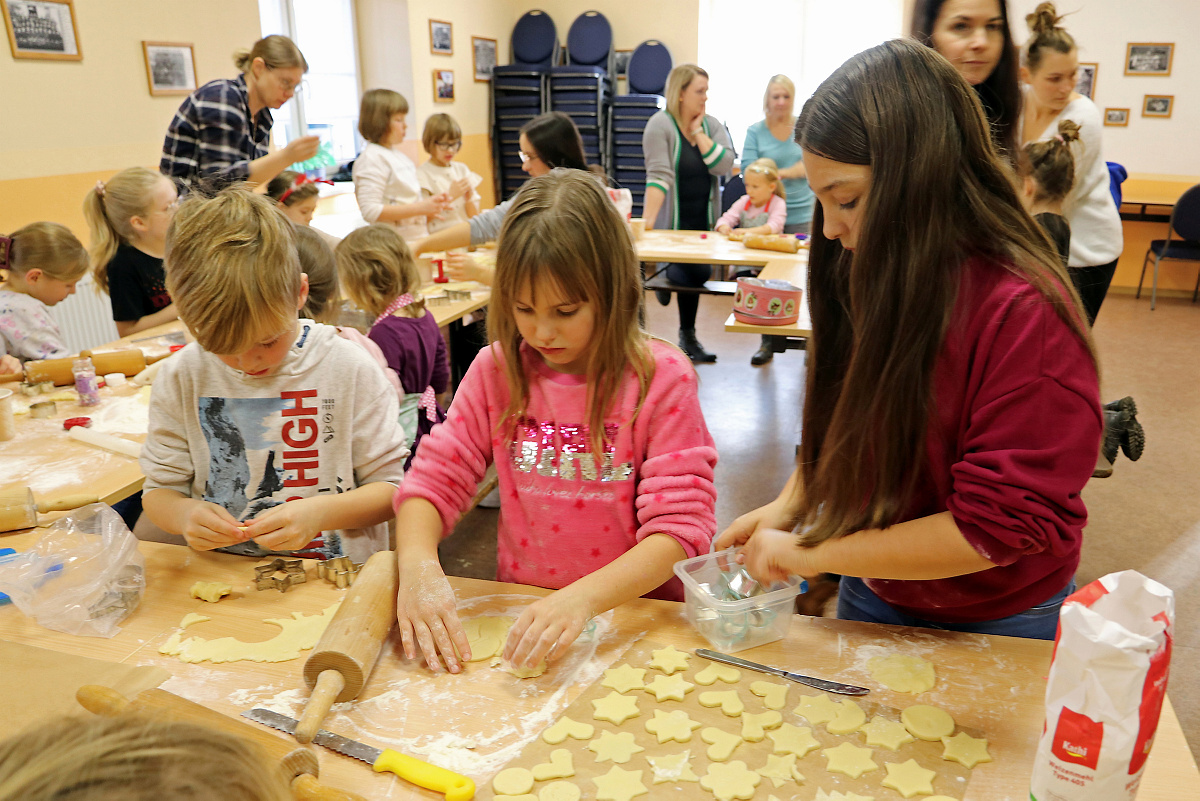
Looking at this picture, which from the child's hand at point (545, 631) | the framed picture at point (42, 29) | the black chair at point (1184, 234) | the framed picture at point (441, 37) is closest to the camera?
the child's hand at point (545, 631)

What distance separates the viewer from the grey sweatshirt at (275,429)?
58.4 inches

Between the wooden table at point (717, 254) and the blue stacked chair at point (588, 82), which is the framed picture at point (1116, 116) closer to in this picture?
the blue stacked chair at point (588, 82)

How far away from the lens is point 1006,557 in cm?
98

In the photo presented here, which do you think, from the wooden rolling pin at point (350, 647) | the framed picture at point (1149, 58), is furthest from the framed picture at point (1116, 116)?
the wooden rolling pin at point (350, 647)

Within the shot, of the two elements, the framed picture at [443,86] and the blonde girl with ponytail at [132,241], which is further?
the framed picture at [443,86]

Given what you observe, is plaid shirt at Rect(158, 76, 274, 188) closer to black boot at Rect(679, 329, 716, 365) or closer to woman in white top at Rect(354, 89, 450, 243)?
woman in white top at Rect(354, 89, 450, 243)

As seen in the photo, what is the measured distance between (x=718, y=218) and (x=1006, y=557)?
472 centimetres

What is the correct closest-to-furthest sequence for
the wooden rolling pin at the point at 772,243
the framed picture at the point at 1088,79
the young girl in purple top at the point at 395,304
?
1. the young girl in purple top at the point at 395,304
2. the wooden rolling pin at the point at 772,243
3. the framed picture at the point at 1088,79

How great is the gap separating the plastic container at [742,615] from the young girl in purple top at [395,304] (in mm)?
1654

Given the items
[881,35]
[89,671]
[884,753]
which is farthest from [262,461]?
[881,35]

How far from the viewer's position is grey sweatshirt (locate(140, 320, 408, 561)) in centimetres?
148

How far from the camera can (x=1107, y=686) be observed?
675mm

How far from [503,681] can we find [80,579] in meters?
0.67

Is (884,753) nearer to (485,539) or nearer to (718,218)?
(485,539)
